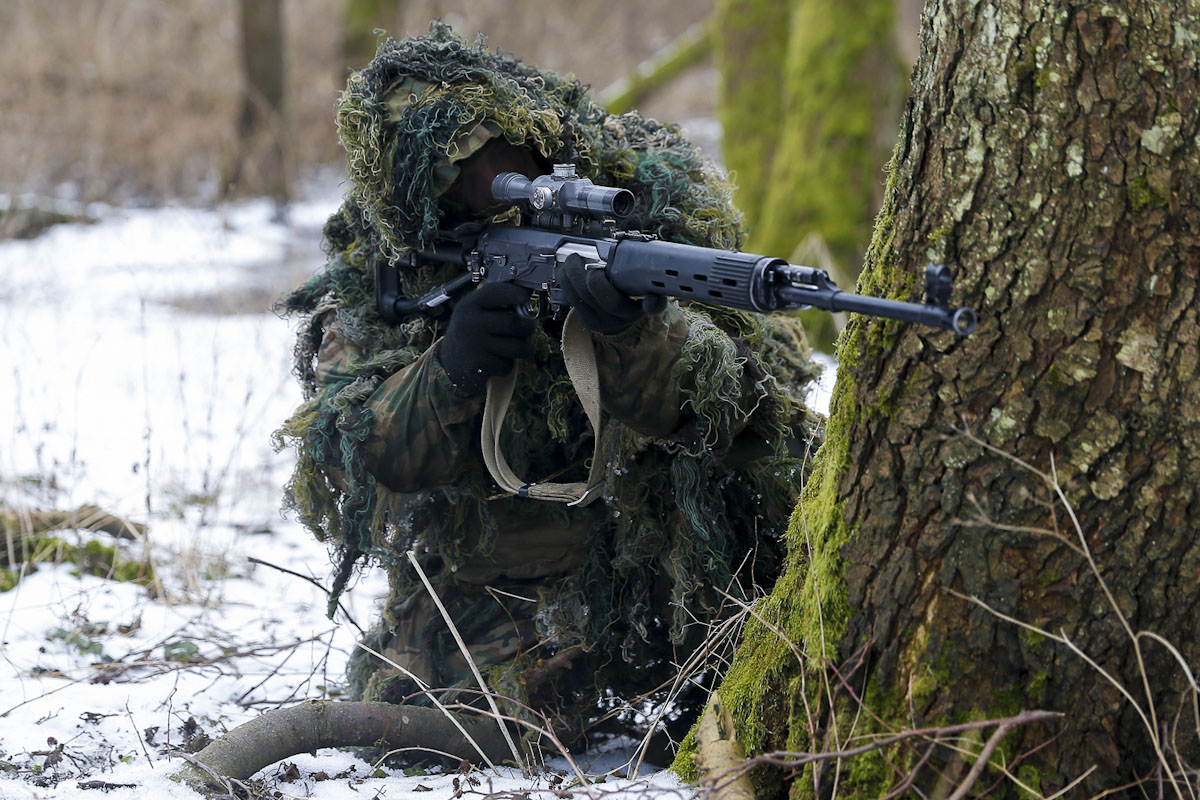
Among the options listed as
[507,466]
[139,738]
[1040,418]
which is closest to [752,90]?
[507,466]

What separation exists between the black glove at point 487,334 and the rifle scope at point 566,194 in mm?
193

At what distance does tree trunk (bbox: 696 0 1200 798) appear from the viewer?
154 centimetres

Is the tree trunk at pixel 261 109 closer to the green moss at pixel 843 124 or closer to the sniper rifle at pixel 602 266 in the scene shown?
the green moss at pixel 843 124

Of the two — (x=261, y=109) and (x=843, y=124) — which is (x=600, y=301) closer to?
(x=843, y=124)

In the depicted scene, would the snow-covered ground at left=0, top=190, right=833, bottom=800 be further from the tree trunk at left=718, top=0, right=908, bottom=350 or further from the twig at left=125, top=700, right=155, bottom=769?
the tree trunk at left=718, top=0, right=908, bottom=350

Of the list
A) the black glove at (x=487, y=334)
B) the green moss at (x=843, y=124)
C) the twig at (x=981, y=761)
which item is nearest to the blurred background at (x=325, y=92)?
the green moss at (x=843, y=124)

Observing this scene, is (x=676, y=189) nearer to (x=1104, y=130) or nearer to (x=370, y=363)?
(x=370, y=363)

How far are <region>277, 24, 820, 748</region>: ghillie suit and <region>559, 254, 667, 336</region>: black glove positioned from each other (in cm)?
13

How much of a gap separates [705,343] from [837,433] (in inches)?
20.2

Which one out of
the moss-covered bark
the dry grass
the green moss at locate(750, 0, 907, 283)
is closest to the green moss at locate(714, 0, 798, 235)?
the moss-covered bark

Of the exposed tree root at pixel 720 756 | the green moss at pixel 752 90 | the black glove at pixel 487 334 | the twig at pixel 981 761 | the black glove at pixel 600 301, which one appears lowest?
the exposed tree root at pixel 720 756

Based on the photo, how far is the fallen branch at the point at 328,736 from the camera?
2.15 metres

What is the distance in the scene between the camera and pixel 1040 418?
1.59m

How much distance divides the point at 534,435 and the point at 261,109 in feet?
29.5
